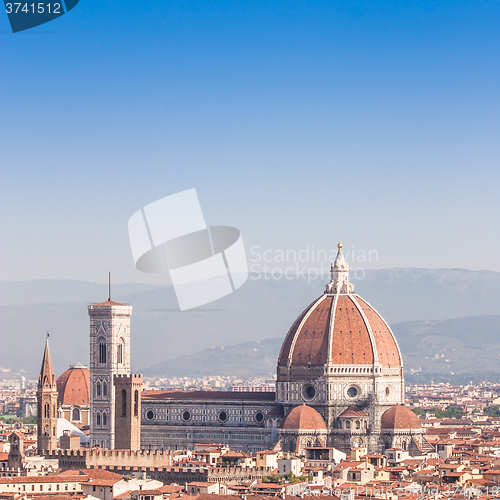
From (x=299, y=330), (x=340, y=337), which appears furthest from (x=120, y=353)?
(x=340, y=337)

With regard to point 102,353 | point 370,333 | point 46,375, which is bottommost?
point 46,375

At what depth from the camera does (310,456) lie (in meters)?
83.6

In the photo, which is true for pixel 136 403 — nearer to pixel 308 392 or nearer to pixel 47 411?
pixel 47 411

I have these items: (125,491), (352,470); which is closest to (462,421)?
(352,470)

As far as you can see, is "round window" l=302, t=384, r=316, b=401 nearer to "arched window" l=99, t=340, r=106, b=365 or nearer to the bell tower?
the bell tower

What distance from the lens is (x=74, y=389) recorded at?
365ft

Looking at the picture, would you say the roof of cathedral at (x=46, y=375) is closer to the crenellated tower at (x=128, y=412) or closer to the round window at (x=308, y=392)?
the crenellated tower at (x=128, y=412)

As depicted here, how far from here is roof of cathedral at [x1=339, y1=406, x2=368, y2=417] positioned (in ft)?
303

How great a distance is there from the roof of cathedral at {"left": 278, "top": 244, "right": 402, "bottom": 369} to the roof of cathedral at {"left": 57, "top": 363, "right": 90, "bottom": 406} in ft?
64.8

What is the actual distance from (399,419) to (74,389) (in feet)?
99.4

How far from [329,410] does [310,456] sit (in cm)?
1038

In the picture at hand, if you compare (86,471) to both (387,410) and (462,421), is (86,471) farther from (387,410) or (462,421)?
(462,421)

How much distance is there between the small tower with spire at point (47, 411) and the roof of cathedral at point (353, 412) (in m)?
20.0

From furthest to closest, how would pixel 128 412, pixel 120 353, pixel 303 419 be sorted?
pixel 120 353, pixel 303 419, pixel 128 412
